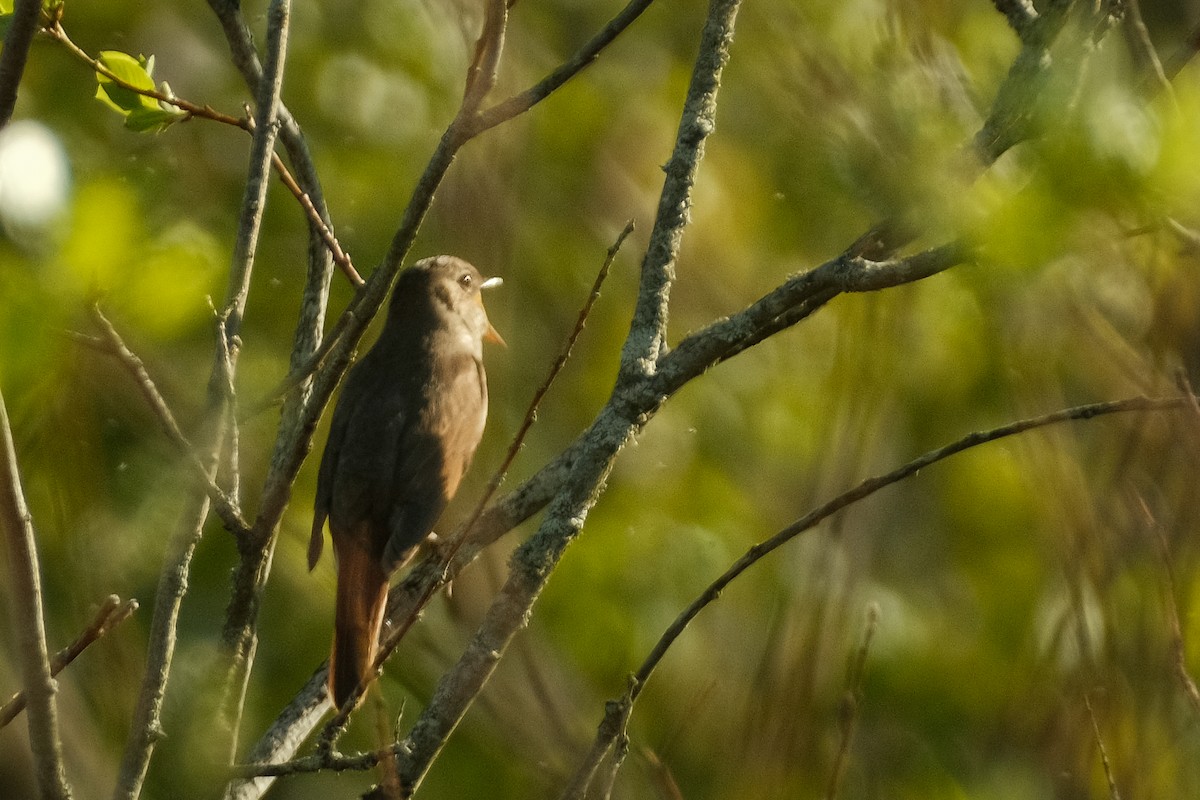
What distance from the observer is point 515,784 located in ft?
19.7

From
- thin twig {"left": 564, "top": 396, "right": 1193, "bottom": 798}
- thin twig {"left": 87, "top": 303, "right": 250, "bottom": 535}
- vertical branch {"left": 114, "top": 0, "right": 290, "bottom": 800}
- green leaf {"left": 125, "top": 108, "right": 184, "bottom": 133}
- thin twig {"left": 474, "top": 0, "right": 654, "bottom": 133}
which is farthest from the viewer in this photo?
green leaf {"left": 125, "top": 108, "right": 184, "bottom": 133}

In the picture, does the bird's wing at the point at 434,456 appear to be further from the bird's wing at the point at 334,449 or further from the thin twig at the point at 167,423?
the thin twig at the point at 167,423

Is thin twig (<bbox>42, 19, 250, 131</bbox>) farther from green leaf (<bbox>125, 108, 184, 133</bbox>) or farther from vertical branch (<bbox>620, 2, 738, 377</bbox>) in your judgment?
vertical branch (<bbox>620, 2, 738, 377</bbox>)

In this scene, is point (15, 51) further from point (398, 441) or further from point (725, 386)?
point (725, 386)

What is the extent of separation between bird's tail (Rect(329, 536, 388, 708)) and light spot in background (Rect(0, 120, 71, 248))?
7.02ft

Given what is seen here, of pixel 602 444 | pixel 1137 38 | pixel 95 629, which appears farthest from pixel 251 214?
pixel 1137 38

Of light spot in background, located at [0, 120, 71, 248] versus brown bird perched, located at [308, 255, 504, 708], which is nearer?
light spot in background, located at [0, 120, 71, 248]

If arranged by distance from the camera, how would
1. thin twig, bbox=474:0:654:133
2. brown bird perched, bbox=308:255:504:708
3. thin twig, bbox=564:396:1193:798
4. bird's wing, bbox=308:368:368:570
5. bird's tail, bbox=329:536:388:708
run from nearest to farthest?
thin twig, bbox=564:396:1193:798, thin twig, bbox=474:0:654:133, bird's tail, bbox=329:536:388:708, brown bird perched, bbox=308:255:504:708, bird's wing, bbox=308:368:368:570

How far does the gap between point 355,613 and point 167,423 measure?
1.83 meters

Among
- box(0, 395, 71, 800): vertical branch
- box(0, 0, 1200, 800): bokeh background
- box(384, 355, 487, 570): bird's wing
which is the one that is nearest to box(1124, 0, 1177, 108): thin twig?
box(0, 0, 1200, 800): bokeh background

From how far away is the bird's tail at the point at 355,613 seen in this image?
155 inches

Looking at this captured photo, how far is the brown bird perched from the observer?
4.80 metres

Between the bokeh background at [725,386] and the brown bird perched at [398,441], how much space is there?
0.63 feet

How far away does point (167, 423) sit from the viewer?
2.81 meters
